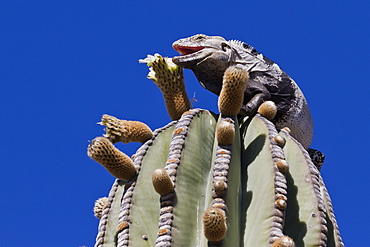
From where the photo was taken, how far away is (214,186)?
3904 mm

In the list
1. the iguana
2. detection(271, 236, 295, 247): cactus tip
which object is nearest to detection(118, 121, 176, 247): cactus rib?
the iguana

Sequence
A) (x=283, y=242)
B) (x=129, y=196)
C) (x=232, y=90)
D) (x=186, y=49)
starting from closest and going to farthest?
(x=283, y=242) → (x=129, y=196) → (x=232, y=90) → (x=186, y=49)

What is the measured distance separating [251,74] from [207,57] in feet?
1.28

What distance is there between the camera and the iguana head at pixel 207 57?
203 inches

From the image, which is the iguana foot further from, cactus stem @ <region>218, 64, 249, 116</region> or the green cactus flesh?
cactus stem @ <region>218, 64, 249, 116</region>

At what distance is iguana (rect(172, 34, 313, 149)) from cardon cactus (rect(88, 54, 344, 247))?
504mm

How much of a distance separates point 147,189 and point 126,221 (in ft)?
0.99

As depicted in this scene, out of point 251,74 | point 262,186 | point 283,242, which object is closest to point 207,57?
point 251,74

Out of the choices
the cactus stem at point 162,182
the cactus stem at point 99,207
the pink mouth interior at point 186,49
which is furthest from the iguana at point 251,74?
the cactus stem at point 162,182

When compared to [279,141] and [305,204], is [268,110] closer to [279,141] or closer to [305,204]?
[279,141]

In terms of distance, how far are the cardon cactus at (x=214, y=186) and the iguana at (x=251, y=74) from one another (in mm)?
504

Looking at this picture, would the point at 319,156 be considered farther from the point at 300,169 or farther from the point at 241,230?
the point at 241,230

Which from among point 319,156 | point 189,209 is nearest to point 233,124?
point 189,209

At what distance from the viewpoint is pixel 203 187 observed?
165 inches
